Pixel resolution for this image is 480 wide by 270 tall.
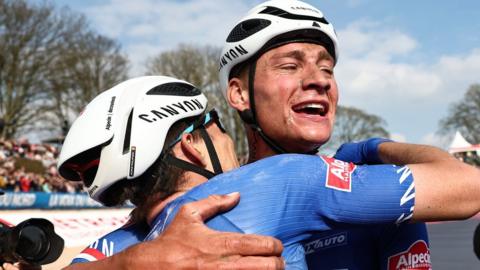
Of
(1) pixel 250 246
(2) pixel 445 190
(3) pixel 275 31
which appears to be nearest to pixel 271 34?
(3) pixel 275 31

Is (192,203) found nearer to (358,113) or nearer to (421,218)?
(421,218)

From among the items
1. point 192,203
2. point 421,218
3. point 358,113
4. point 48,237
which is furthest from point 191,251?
point 358,113

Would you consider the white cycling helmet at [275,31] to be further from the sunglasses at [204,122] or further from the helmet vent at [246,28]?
the sunglasses at [204,122]

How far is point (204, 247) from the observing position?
1.65 m

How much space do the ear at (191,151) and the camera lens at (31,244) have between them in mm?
1896

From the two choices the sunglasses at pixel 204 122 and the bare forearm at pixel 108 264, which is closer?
the bare forearm at pixel 108 264

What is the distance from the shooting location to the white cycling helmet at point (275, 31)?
102 inches

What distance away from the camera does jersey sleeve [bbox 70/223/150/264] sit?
235cm

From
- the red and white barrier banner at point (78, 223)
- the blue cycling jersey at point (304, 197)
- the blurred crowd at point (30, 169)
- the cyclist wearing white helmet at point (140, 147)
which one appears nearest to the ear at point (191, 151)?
the cyclist wearing white helmet at point (140, 147)

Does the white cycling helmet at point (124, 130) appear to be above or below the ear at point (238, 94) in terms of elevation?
below

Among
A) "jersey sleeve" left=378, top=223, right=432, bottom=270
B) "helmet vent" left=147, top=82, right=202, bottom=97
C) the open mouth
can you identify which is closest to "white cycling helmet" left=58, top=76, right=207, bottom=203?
"helmet vent" left=147, top=82, right=202, bottom=97

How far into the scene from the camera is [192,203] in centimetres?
175

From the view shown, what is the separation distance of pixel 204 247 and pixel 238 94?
51.9 inches

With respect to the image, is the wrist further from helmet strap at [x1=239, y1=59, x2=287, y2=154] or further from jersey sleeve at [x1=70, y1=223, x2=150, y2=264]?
jersey sleeve at [x1=70, y1=223, x2=150, y2=264]
